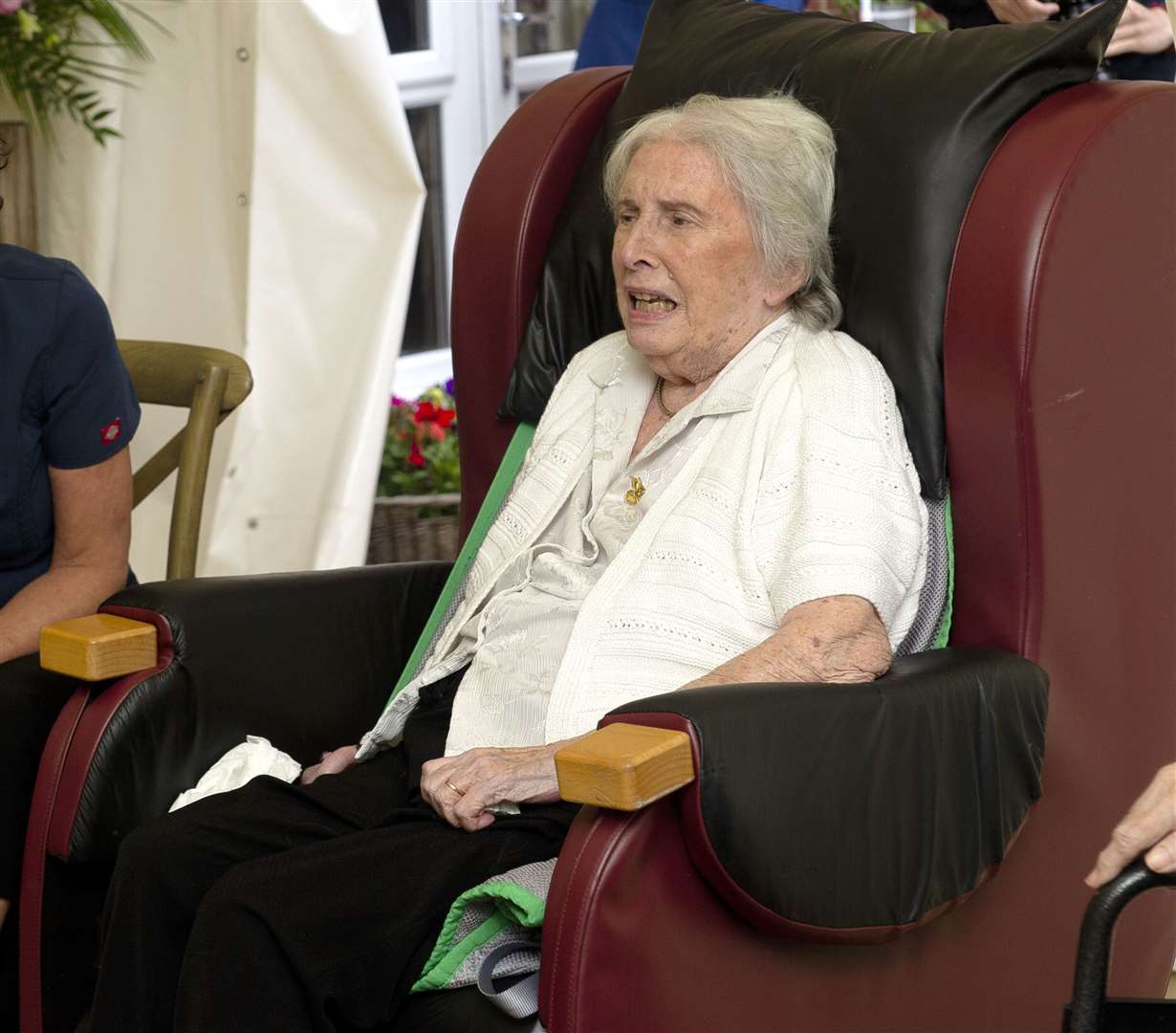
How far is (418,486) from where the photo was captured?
3.52 meters

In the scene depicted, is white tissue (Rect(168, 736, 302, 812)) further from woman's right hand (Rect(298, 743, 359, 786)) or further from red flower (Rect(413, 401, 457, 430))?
red flower (Rect(413, 401, 457, 430))

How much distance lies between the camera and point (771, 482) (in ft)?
5.92

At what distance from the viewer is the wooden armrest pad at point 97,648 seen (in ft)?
6.21

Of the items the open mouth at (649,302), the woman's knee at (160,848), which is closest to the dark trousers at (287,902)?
the woman's knee at (160,848)

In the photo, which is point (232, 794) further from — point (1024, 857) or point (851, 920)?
point (1024, 857)

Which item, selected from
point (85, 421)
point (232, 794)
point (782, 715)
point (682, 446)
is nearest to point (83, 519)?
point (85, 421)

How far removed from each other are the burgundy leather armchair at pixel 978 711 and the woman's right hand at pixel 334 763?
0.17ft

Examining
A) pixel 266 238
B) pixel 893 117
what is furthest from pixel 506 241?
pixel 266 238

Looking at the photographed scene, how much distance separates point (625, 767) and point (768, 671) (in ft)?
1.09

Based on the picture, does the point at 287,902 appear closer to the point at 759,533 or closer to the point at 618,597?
the point at 618,597

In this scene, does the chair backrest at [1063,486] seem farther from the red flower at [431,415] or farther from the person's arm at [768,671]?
the red flower at [431,415]

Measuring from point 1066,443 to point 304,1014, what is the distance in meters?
0.93

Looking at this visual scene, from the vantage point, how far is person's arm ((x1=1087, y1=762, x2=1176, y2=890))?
119cm

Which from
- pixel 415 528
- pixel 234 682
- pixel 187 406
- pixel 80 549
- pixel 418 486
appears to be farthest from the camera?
pixel 418 486
